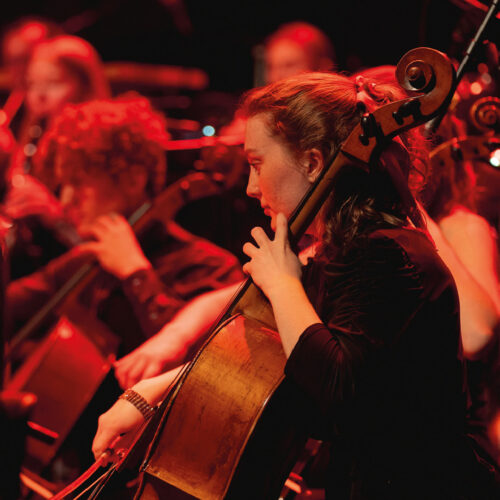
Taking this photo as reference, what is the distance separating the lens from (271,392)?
1216 millimetres

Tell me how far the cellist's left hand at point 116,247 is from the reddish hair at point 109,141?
22cm

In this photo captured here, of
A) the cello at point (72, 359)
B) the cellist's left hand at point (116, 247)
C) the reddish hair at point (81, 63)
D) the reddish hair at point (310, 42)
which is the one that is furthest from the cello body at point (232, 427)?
the reddish hair at point (81, 63)

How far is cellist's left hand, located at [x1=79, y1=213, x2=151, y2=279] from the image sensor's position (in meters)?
2.41

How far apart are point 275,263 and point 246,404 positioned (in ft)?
0.84

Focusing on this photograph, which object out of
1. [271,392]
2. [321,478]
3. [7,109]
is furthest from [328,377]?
[7,109]

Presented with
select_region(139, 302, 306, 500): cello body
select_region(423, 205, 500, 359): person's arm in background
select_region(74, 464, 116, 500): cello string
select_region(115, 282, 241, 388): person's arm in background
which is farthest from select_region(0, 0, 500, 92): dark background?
select_region(74, 464, 116, 500): cello string

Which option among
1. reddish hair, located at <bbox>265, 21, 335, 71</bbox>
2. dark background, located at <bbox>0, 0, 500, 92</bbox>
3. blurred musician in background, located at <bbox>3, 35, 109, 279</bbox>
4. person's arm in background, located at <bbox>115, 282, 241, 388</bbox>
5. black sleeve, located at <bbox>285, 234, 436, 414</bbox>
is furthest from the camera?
dark background, located at <bbox>0, 0, 500, 92</bbox>

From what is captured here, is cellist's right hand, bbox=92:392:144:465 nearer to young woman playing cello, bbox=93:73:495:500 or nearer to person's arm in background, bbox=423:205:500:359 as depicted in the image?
young woman playing cello, bbox=93:73:495:500

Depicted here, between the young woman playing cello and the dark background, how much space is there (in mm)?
1126

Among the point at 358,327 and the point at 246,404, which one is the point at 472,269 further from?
the point at 246,404

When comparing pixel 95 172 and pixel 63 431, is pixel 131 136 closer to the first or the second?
pixel 95 172

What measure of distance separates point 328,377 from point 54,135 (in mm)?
2024

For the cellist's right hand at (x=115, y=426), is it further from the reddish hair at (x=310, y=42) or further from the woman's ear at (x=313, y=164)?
the reddish hair at (x=310, y=42)

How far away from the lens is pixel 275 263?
129 cm
